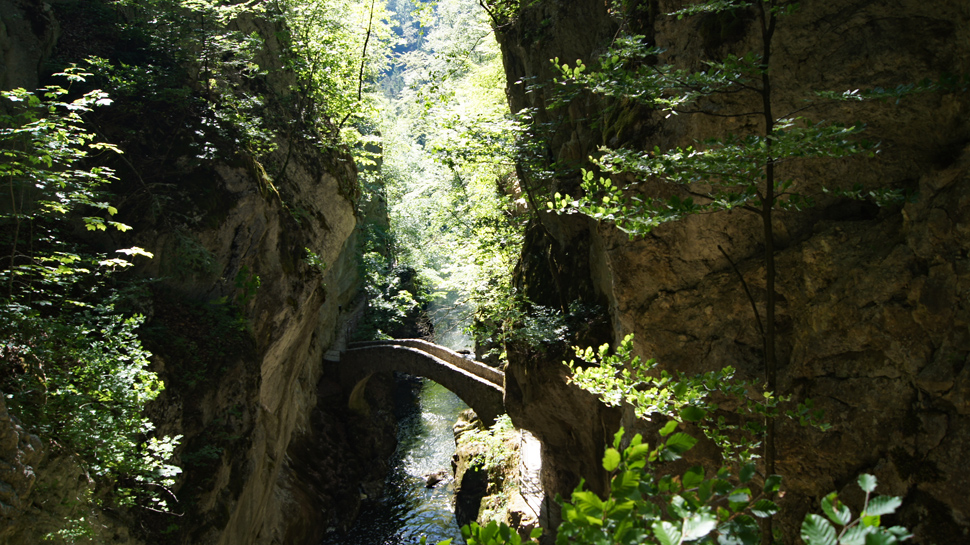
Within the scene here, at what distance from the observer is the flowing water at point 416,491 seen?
14336 mm

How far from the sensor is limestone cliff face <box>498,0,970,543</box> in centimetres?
315

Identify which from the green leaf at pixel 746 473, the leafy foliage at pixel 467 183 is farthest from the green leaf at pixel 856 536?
the leafy foliage at pixel 467 183

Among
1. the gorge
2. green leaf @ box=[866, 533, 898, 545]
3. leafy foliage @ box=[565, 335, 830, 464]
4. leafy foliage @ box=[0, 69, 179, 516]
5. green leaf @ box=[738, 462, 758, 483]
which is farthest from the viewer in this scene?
leafy foliage @ box=[0, 69, 179, 516]

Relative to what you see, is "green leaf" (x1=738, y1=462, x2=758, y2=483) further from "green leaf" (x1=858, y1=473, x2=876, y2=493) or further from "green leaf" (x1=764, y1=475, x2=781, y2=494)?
"green leaf" (x1=858, y1=473, x2=876, y2=493)

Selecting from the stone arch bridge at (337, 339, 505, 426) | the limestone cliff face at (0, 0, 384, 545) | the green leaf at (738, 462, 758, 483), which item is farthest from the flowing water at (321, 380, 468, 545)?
the green leaf at (738, 462, 758, 483)

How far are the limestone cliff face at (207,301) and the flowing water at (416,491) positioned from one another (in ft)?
8.65

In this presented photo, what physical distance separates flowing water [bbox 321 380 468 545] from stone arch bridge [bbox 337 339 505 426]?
116 inches

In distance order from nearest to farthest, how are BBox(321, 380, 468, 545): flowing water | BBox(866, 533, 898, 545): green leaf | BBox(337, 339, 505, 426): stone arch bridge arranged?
1. BBox(866, 533, 898, 545): green leaf
2. BBox(321, 380, 468, 545): flowing water
3. BBox(337, 339, 505, 426): stone arch bridge

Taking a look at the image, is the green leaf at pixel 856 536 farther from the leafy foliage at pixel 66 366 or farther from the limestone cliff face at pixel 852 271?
the leafy foliage at pixel 66 366

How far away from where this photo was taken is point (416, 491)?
54.4ft

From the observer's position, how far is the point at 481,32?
16.4 m

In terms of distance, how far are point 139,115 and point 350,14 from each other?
278 inches

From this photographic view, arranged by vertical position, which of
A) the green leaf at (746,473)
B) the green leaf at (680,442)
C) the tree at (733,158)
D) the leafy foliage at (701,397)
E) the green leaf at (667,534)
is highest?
the tree at (733,158)

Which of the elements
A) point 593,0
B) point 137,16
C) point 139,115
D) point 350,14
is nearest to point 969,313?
point 593,0
